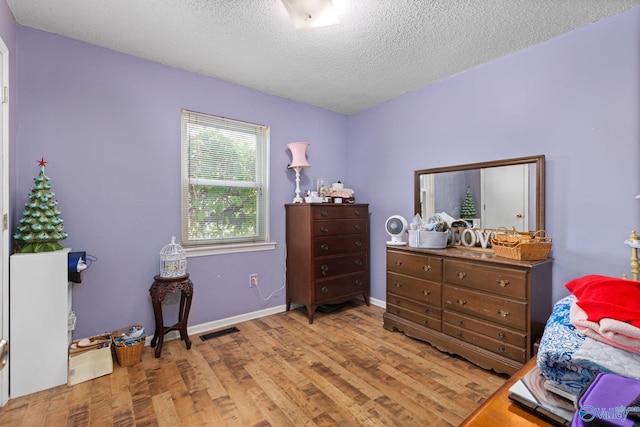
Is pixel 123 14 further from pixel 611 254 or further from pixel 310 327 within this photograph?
pixel 611 254

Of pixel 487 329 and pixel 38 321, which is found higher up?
pixel 38 321

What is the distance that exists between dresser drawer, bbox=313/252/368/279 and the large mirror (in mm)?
867

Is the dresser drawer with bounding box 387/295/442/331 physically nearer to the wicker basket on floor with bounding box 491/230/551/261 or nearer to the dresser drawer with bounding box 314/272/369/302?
the dresser drawer with bounding box 314/272/369/302

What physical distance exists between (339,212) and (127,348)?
2156 millimetres

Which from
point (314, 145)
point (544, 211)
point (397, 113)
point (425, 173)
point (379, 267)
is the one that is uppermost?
point (397, 113)

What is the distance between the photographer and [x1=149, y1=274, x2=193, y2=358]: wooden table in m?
2.31

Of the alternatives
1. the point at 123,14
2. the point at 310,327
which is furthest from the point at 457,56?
the point at 310,327

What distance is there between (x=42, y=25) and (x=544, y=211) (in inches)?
150

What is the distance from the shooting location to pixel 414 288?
2.58 meters

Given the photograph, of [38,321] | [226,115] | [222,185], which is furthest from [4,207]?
[226,115]

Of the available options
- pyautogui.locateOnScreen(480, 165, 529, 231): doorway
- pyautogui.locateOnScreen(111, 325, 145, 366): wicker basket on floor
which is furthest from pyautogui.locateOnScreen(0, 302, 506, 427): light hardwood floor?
pyautogui.locateOnScreen(480, 165, 529, 231): doorway

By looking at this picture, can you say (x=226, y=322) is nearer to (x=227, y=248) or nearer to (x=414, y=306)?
(x=227, y=248)

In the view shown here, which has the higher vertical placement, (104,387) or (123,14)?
(123,14)

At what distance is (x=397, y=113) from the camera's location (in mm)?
3277
